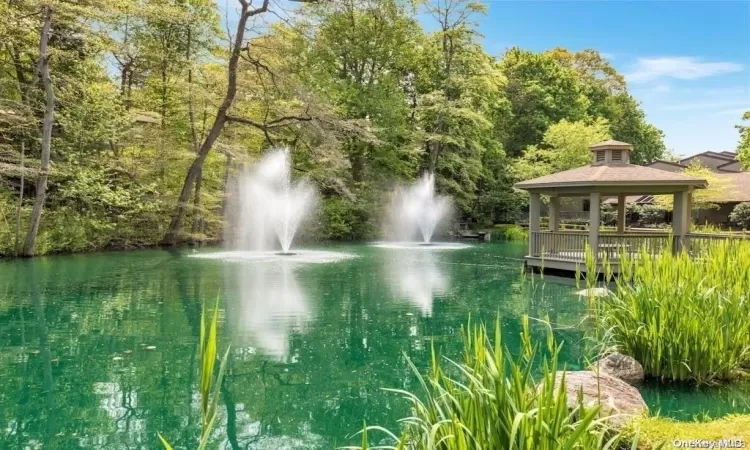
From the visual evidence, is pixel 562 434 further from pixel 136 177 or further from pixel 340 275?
pixel 136 177

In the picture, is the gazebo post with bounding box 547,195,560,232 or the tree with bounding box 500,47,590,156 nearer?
the gazebo post with bounding box 547,195,560,232

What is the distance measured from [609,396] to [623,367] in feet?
4.79

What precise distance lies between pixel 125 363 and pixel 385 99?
23.3 m

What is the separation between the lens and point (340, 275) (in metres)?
12.9

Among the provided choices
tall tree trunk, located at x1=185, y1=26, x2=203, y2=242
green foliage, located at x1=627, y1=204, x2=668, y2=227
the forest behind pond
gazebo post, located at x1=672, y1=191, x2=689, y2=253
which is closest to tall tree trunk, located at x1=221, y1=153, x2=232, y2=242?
the forest behind pond

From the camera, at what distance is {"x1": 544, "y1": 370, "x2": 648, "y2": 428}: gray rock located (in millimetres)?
3299

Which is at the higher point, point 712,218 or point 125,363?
point 712,218

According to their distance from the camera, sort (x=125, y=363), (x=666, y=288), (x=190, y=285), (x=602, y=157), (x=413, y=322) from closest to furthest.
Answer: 1. (x=666, y=288)
2. (x=125, y=363)
3. (x=413, y=322)
4. (x=190, y=285)
5. (x=602, y=157)

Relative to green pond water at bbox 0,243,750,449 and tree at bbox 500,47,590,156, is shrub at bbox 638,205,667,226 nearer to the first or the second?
tree at bbox 500,47,590,156

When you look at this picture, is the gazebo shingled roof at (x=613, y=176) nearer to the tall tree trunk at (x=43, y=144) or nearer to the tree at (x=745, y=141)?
the tree at (x=745, y=141)

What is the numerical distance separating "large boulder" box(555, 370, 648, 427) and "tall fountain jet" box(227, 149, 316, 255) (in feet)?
59.6

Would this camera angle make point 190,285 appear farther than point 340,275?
No

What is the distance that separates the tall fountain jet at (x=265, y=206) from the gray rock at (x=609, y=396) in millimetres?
18178

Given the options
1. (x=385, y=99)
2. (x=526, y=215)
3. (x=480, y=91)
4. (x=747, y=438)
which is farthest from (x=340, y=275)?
(x=526, y=215)
